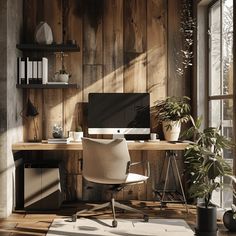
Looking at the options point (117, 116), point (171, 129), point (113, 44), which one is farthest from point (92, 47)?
point (171, 129)

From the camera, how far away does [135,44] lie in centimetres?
491

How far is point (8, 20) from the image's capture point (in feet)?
13.6

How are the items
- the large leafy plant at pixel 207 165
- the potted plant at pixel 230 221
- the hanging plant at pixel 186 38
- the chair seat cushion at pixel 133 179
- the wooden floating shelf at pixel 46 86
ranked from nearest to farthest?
the large leafy plant at pixel 207 165 → the potted plant at pixel 230 221 → the chair seat cushion at pixel 133 179 → the wooden floating shelf at pixel 46 86 → the hanging plant at pixel 186 38

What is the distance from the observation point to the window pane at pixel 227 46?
390cm

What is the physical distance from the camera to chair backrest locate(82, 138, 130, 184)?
12.3 feet

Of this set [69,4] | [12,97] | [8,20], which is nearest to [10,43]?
[8,20]

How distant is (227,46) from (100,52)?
152cm

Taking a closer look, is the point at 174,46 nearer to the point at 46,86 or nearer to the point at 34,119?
the point at 46,86

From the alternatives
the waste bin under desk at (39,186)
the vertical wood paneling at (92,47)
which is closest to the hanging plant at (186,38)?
the vertical wood paneling at (92,47)

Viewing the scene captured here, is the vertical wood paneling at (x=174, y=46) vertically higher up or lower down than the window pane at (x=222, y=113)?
higher up

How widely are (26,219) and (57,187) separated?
0.48 m

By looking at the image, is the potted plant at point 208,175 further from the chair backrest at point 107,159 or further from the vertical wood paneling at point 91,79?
the vertical wood paneling at point 91,79

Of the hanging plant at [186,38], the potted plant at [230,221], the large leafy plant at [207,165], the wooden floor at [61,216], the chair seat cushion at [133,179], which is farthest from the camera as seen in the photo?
the hanging plant at [186,38]

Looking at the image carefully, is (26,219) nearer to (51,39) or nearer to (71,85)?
(71,85)
